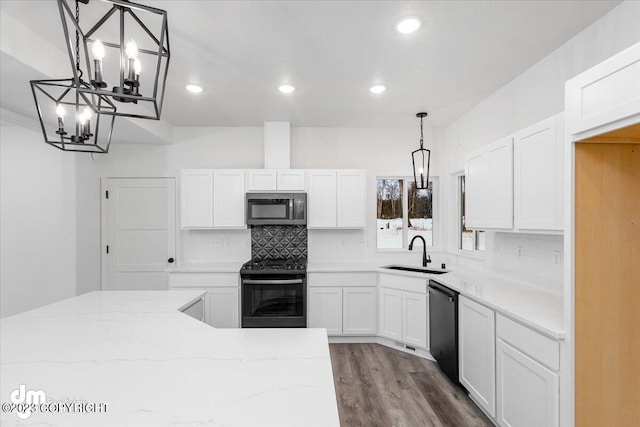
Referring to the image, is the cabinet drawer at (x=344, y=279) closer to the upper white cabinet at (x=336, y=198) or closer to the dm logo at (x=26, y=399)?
the upper white cabinet at (x=336, y=198)

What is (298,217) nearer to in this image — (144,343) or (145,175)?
(145,175)

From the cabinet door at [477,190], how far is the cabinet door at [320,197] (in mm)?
1550

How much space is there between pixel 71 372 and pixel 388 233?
12.3 ft

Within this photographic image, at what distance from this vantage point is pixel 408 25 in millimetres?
2045

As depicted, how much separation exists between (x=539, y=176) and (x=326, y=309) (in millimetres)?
2587

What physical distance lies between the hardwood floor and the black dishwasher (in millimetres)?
159

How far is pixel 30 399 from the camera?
1.04 meters

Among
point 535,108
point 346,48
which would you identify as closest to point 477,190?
point 535,108

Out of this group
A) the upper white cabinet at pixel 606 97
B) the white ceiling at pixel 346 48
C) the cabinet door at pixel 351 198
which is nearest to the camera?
the upper white cabinet at pixel 606 97

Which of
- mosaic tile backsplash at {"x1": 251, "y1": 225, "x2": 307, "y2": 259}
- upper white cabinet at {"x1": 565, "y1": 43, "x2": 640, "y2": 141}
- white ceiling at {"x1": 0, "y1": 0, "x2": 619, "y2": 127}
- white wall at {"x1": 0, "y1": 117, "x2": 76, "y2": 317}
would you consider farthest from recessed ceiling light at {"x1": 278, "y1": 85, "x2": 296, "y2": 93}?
white wall at {"x1": 0, "y1": 117, "x2": 76, "y2": 317}

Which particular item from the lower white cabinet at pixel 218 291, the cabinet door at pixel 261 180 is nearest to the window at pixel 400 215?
the cabinet door at pixel 261 180

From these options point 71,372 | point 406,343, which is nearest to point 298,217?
point 406,343

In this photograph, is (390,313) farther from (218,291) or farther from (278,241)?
(218,291)

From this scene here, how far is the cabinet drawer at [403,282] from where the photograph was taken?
3.38 meters
